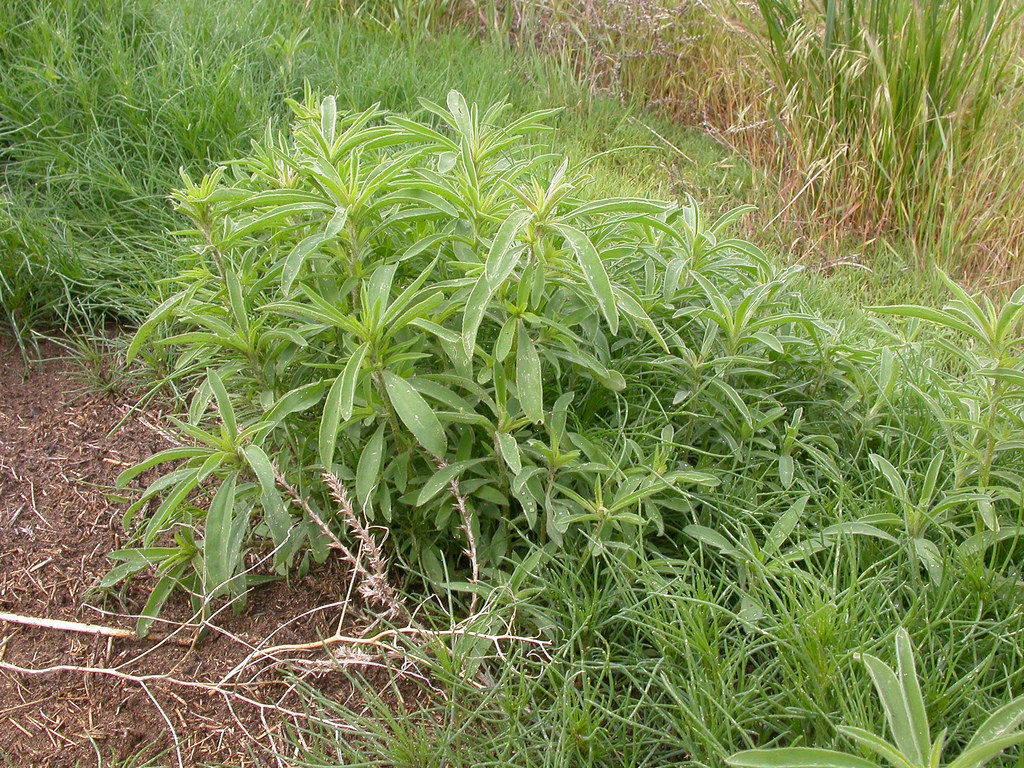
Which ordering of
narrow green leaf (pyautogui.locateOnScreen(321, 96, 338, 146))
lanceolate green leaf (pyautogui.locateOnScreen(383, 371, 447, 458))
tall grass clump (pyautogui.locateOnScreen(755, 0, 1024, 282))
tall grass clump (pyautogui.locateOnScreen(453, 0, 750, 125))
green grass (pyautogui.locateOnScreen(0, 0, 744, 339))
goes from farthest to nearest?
tall grass clump (pyautogui.locateOnScreen(453, 0, 750, 125))
tall grass clump (pyautogui.locateOnScreen(755, 0, 1024, 282))
green grass (pyautogui.locateOnScreen(0, 0, 744, 339))
narrow green leaf (pyautogui.locateOnScreen(321, 96, 338, 146))
lanceolate green leaf (pyautogui.locateOnScreen(383, 371, 447, 458))

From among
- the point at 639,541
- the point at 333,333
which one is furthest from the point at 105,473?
the point at 639,541

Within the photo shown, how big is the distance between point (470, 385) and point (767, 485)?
2.55ft

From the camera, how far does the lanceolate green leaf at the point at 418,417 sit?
1.75 meters

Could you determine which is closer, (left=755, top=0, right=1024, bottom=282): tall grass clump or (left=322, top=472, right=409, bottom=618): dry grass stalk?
(left=322, top=472, right=409, bottom=618): dry grass stalk

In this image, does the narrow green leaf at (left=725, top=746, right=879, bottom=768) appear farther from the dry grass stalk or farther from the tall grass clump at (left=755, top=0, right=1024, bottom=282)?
the tall grass clump at (left=755, top=0, right=1024, bottom=282)

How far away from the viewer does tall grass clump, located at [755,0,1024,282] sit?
3.69m

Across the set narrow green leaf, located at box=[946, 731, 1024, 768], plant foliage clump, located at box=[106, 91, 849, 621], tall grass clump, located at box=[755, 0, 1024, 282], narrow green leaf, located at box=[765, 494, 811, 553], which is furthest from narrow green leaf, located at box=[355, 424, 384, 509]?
tall grass clump, located at box=[755, 0, 1024, 282]

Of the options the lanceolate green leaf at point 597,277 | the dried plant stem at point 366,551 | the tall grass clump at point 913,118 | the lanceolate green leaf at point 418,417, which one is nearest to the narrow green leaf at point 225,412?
the dried plant stem at point 366,551

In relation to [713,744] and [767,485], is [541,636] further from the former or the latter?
[767,485]

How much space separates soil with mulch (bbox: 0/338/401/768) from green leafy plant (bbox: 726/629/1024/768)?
0.86 metres

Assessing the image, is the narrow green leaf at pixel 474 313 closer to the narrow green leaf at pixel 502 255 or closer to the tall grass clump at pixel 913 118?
the narrow green leaf at pixel 502 255

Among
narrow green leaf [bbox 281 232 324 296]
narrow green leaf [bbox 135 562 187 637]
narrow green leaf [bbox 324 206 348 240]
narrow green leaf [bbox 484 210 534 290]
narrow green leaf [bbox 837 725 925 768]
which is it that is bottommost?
narrow green leaf [bbox 135 562 187 637]

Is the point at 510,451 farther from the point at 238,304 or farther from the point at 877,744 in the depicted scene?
the point at 877,744

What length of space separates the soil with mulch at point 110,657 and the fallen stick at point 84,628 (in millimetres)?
11
